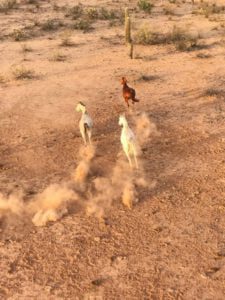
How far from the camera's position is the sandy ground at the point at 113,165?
7.33 metres

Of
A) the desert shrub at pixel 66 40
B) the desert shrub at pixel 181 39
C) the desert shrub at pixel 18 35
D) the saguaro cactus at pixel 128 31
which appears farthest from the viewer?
the desert shrub at pixel 18 35

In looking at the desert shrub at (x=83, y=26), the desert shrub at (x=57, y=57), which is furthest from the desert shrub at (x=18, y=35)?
the desert shrub at (x=57, y=57)

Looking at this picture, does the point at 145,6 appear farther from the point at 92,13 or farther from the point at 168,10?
the point at 92,13

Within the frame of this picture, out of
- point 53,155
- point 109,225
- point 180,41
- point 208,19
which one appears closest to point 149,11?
point 208,19

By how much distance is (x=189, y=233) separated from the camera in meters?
8.13

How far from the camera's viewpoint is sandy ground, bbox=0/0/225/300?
7332mm

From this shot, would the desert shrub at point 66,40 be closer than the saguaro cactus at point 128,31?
No

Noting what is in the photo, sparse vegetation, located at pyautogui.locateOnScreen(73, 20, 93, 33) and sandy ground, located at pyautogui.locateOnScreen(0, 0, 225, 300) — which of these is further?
sparse vegetation, located at pyautogui.locateOnScreen(73, 20, 93, 33)

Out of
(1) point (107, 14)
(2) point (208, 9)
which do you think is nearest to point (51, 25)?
(1) point (107, 14)

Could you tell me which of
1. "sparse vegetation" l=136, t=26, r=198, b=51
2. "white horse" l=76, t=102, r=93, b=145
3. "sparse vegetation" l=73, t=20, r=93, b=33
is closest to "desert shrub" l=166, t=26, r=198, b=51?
"sparse vegetation" l=136, t=26, r=198, b=51

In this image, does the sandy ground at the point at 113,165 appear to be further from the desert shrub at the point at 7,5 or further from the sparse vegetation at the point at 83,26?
the desert shrub at the point at 7,5

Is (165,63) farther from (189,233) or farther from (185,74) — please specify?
(189,233)

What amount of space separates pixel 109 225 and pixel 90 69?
8137mm

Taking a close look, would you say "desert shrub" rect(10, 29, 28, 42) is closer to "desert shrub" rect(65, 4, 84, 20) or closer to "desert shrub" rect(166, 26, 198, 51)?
"desert shrub" rect(65, 4, 84, 20)
